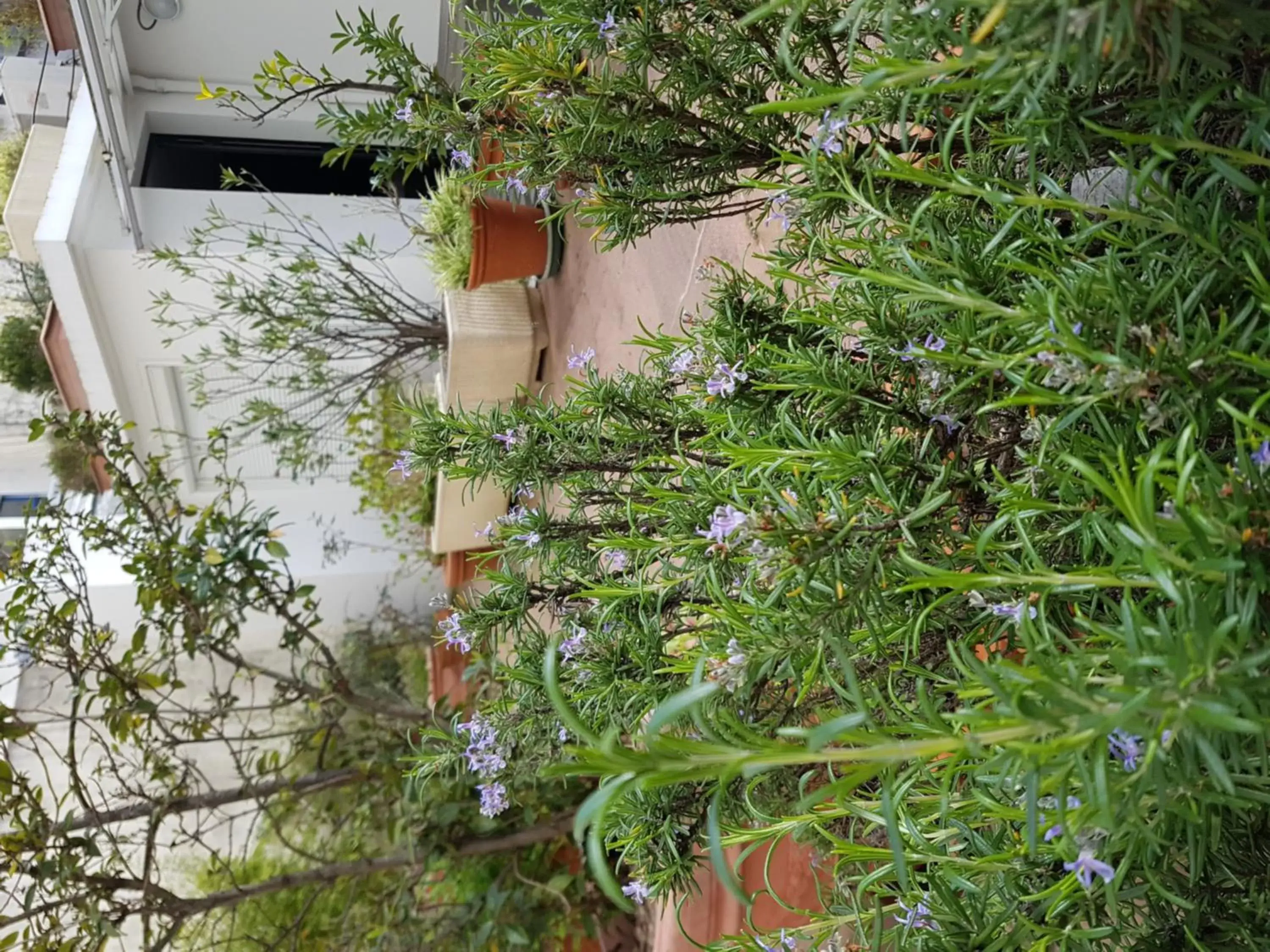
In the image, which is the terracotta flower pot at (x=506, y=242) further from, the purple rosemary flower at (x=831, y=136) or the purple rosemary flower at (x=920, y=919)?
the purple rosemary flower at (x=920, y=919)

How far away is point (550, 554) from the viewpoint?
38.6 inches

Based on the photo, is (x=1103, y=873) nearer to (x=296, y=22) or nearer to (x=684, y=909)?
(x=684, y=909)

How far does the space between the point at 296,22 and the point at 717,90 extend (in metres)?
2.48

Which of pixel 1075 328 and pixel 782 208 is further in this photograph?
pixel 782 208

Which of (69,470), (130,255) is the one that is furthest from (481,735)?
(69,470)

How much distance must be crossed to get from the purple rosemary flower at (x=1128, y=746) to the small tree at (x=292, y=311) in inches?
90.1

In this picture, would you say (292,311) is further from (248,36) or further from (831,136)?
(831,136)

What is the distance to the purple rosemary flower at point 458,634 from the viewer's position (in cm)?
96

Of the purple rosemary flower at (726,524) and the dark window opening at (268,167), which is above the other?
the purple rosemary flower at (726,524)

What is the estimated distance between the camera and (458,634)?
97 cm

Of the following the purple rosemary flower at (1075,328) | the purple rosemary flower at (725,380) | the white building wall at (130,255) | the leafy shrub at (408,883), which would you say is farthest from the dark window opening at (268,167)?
the purple rosemary flower at (1075,328)

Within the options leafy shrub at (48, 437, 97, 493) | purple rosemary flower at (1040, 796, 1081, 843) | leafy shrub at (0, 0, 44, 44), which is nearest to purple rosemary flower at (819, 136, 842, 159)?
purple rosemary flower at (1040, 796, 1081, 843)

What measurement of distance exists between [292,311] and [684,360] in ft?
7.11

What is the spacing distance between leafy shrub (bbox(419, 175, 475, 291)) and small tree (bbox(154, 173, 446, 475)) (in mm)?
233
